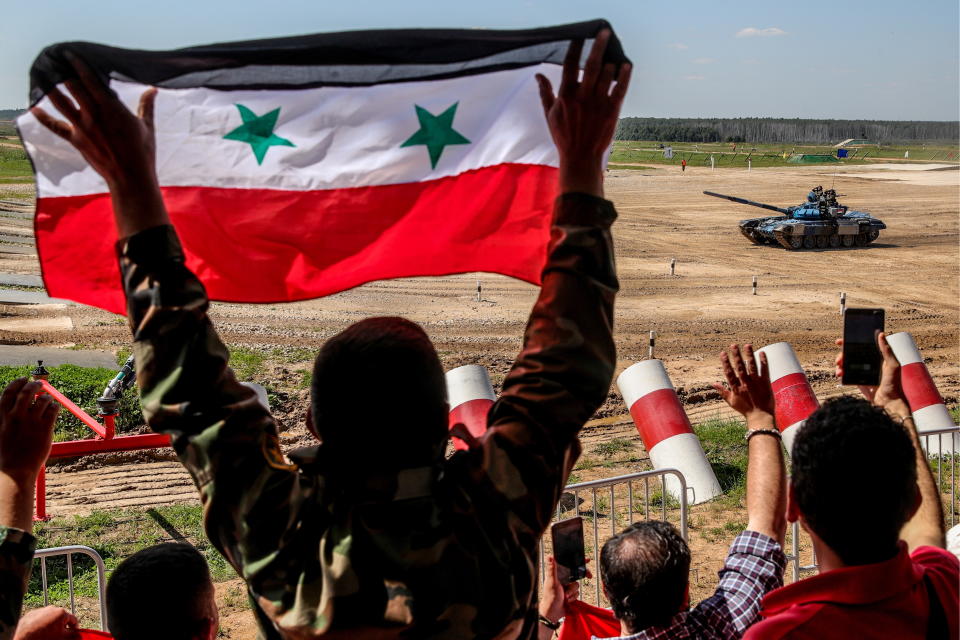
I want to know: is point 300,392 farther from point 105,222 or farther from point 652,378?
point 105,222

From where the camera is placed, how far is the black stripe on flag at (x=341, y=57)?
251cm

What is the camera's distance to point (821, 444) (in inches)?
91.1

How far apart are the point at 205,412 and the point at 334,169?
1.56m

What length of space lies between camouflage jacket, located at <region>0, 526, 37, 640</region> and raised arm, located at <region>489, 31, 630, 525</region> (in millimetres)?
1063

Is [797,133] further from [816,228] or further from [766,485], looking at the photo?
[766,485]

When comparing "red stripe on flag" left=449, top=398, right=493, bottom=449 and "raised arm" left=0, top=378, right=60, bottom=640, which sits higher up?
"raised arm" left=0, top=378, right=60, bottom=640

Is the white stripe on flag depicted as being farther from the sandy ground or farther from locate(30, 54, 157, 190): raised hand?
the sandy ground

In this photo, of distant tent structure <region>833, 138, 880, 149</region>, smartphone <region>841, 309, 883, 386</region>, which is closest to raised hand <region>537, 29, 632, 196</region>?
smartphone <region>841, 309, 883, 386</region>

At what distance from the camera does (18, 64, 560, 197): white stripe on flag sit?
2871mm

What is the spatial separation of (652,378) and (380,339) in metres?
7.72

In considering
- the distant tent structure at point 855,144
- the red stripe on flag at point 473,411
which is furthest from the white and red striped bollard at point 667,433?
the distant tent structure at point 855,144

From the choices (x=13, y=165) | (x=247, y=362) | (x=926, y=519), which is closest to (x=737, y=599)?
(x=926, y=519)

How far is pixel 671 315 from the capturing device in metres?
20.3

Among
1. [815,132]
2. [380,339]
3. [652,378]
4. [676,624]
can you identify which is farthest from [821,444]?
[815,132]
